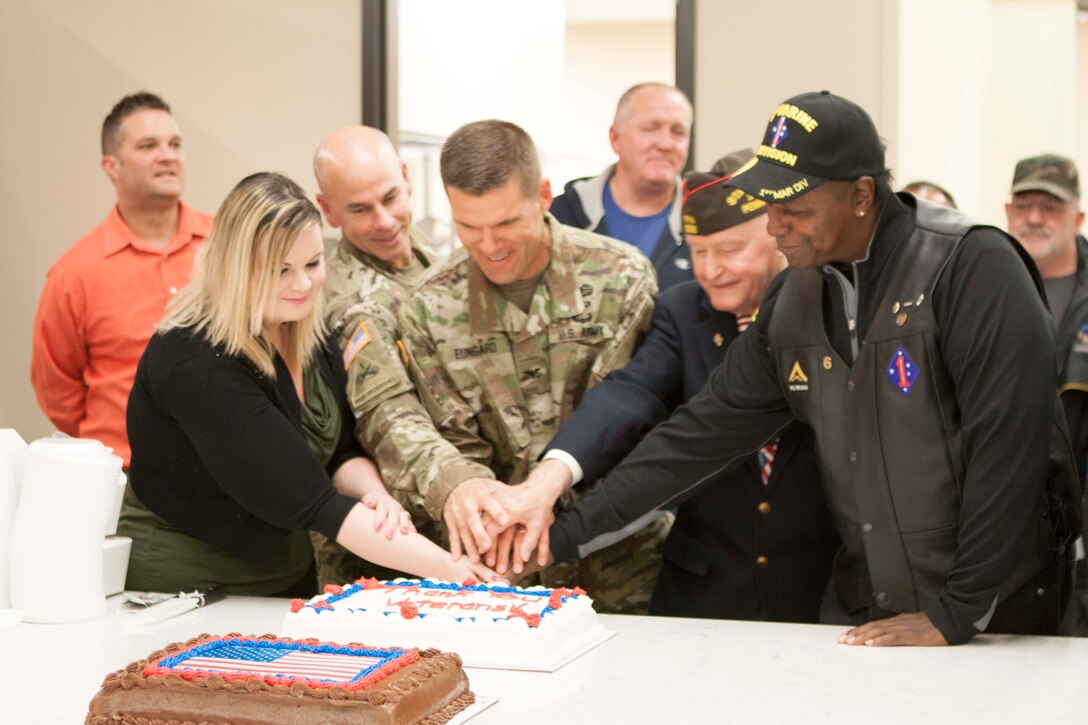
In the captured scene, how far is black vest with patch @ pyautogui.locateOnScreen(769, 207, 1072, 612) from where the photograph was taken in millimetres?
2170

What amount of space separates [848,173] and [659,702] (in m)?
0.98

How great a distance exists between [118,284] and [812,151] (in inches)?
99.8

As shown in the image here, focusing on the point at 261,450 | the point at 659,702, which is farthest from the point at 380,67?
the point at 659,702

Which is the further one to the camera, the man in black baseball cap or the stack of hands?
the stack of hands

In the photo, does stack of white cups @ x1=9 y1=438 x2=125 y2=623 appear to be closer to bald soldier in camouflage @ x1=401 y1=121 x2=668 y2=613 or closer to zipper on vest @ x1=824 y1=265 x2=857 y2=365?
bald soldier in camouflage @ x1=401 y1=121 x2=668 y2=613

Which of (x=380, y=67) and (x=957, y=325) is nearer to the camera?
(x=957, y=325)

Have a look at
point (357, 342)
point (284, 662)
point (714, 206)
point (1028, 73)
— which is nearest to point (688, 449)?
point (714, 206)

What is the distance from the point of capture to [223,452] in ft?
7.83

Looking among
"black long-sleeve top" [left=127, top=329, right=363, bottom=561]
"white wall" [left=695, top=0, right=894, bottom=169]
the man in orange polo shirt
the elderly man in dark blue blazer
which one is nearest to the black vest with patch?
the elderly man in dark blue blazer

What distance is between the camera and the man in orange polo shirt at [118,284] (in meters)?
3.90

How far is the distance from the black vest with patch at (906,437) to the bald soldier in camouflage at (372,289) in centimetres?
85

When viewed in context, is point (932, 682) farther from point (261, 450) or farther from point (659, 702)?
point (261, 450)

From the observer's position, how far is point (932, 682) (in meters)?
1.92

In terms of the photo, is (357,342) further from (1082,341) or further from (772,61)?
(772,61)
